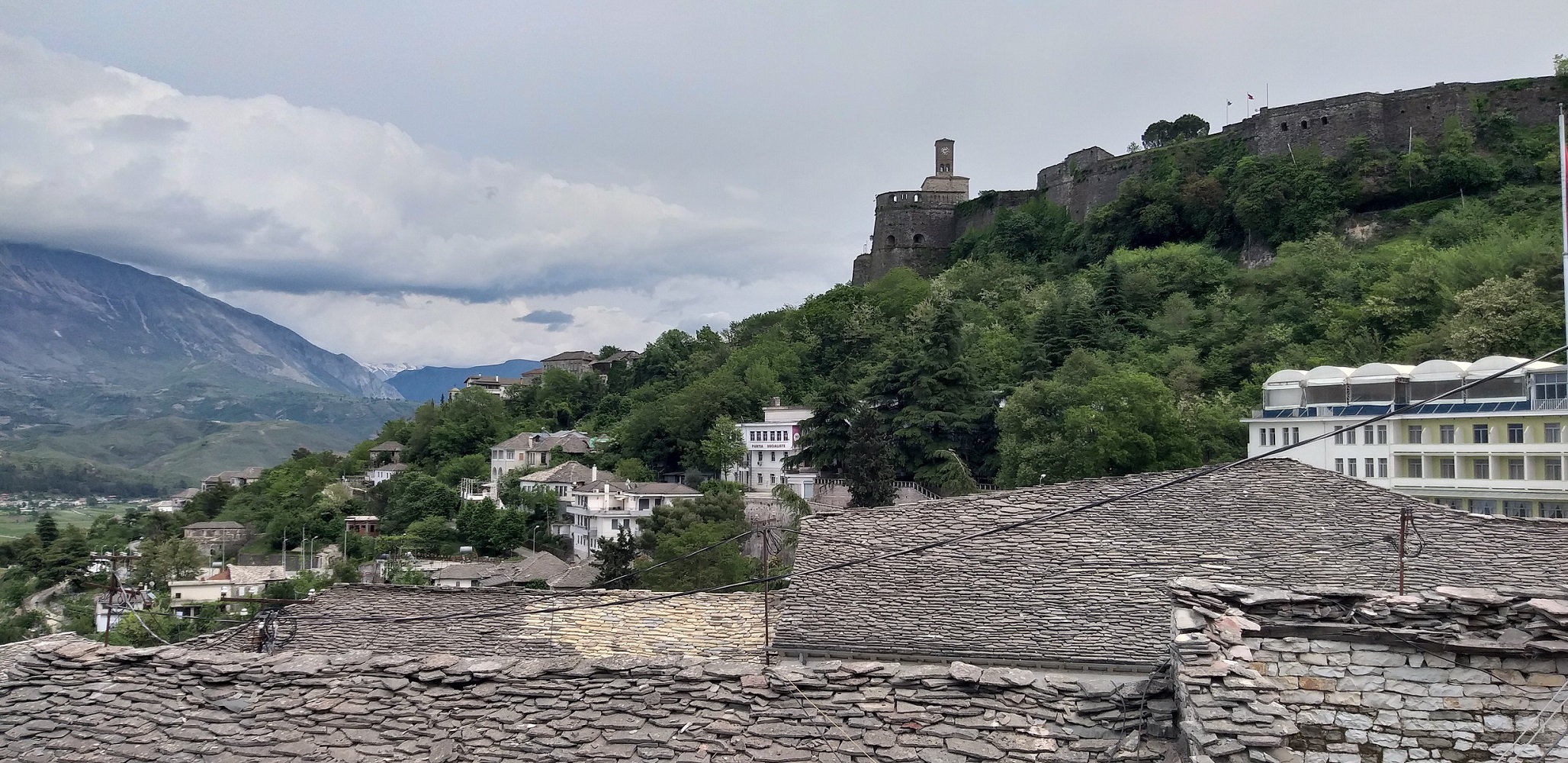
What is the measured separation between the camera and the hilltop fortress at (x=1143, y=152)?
57.9 metres

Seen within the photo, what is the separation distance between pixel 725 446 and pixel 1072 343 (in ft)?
71.1

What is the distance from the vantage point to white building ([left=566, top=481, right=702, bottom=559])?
5744 cm

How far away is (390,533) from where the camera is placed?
7056cm

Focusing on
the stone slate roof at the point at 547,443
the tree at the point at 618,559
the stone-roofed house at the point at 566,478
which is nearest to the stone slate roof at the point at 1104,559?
the tree at the point at 618,559

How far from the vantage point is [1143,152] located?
7094cm

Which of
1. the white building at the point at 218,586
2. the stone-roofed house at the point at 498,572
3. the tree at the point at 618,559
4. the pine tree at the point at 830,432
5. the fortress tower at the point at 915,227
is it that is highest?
the fortress tower at the point at 915,227

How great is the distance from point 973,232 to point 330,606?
71751 mm

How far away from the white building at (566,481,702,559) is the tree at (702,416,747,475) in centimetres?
233

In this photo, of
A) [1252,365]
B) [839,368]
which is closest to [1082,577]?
[1252,365]

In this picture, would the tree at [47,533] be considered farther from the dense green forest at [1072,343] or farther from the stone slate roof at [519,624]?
the stone slate roof at [519,624]

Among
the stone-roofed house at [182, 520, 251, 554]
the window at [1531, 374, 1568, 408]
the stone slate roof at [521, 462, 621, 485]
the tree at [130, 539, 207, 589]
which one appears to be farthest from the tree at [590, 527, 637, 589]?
the stone-roofed house at [182, 520, 251, 554]

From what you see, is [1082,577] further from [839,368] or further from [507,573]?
[839,368]

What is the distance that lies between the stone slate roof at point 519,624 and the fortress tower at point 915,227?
72521 mm

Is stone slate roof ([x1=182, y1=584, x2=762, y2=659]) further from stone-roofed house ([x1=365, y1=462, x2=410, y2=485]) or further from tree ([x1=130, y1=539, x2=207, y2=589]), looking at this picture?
stone-roofed house ([x1=365, y1=462, x2=410, y2=485])
